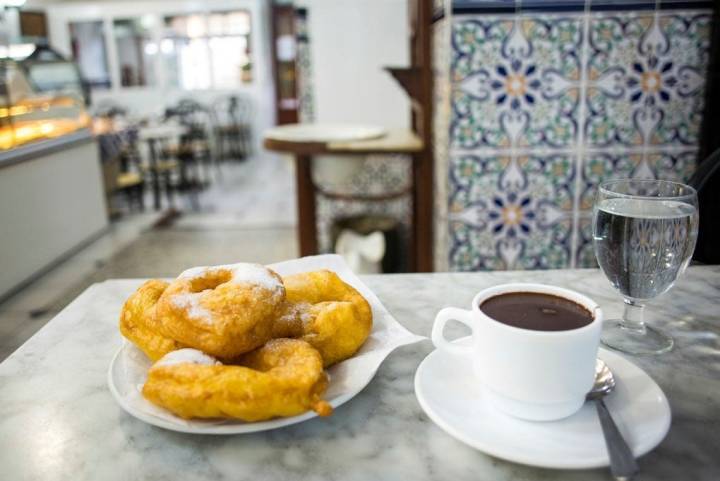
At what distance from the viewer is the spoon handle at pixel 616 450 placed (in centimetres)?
49

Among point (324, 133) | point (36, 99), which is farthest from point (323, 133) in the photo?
point (36, 99)

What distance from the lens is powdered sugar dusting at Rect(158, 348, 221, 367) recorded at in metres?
0.59

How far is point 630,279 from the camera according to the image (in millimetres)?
765

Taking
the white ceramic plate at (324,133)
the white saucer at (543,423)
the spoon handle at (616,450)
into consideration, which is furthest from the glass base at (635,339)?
the white ceramic plate at (324,133)

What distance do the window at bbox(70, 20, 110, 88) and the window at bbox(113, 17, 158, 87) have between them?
251mm

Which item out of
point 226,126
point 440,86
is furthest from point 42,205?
point 226,126

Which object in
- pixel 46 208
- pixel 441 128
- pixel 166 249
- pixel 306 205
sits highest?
pixel 441 128

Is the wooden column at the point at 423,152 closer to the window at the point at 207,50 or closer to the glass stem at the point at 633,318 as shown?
the glass stem at the point at 633,318

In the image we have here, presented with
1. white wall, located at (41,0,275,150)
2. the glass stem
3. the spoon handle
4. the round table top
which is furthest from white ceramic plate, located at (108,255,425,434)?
white wall, located at (41,0,275,150)

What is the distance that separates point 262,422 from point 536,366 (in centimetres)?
26

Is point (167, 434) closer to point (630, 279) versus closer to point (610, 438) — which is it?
point (610, 438)

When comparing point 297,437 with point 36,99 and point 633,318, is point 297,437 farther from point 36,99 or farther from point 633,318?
point 36,99

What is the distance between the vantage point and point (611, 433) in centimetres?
→ 54

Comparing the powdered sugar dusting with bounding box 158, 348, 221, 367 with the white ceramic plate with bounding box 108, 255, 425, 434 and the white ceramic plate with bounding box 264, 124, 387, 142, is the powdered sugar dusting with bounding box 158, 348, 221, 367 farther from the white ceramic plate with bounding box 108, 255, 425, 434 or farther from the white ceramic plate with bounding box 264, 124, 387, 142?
the white ceramic plate with bounding box 264, 124, 387, 142
